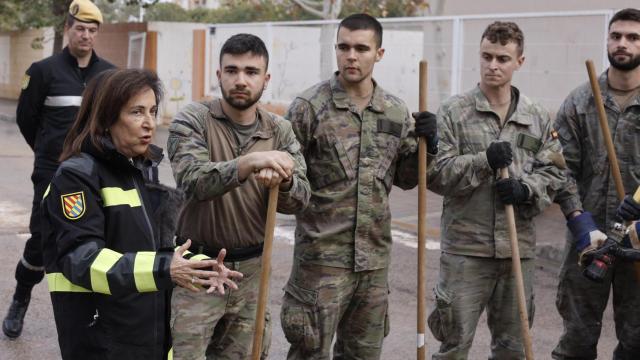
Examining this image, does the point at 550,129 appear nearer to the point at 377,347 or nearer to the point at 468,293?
the point at 468,293

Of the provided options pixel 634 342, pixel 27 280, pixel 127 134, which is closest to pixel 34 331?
pixel 27 280

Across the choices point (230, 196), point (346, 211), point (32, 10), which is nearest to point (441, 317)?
point (346, 211)

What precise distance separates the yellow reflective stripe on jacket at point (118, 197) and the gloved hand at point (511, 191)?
209 centimetres

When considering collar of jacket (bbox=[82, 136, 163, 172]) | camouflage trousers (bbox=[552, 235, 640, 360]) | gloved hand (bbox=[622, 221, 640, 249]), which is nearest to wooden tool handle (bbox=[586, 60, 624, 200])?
gloved hand (bbox=[622, 221, 640, 249])

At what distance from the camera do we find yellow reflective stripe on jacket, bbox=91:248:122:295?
9.32 ft

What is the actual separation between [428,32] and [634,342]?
8430 mm

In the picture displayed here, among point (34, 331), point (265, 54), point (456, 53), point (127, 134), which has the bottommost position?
point (34, 331)

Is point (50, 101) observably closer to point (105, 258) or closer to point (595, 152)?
point (105, 258)

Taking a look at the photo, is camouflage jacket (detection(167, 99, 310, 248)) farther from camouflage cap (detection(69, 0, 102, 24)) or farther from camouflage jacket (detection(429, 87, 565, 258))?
camouflage cap (detection(69, 0, 102, 24))

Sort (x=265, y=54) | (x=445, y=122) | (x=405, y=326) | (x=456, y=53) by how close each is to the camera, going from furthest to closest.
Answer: (x=456, y=53) → (x=405, y=326) → (x=445, y=122) → (x=265, y=54)

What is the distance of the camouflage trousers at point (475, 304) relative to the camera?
4.63 metres

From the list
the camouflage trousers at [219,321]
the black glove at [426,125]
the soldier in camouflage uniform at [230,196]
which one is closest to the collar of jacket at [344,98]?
the black glove at [426,125]

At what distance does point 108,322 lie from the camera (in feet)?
9.95

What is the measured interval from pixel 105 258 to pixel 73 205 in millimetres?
214
